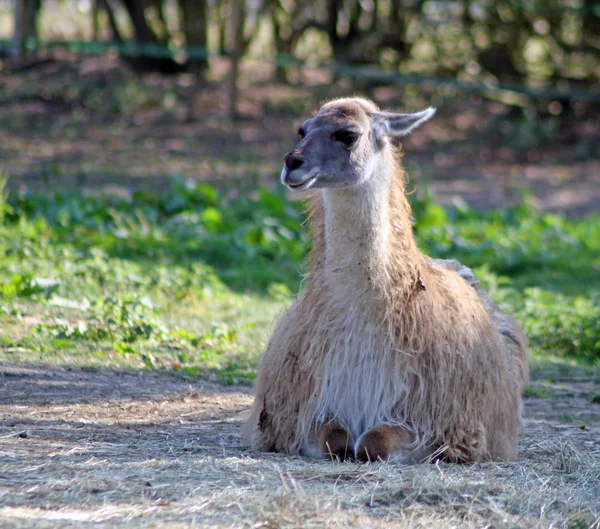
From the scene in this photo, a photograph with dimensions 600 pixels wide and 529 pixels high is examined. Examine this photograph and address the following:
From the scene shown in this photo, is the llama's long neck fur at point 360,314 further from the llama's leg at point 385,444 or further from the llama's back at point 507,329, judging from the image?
the llama's back at point 507,329

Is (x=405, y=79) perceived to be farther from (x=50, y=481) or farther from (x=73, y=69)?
(x=50, y=481)

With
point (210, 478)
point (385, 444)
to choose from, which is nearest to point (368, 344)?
point (385, 444)

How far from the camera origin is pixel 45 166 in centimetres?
1248

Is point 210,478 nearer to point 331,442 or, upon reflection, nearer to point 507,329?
point 331,442

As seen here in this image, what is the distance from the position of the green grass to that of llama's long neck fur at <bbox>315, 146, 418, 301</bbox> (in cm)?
192

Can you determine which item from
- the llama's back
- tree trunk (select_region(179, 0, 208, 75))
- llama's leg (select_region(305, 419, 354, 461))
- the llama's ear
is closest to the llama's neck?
the llama's ear

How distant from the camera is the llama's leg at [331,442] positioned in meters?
4.58

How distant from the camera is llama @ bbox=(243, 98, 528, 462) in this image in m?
4.60

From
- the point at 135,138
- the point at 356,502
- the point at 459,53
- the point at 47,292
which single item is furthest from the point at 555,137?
the point at 356,502

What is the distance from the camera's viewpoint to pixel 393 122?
16.3ft

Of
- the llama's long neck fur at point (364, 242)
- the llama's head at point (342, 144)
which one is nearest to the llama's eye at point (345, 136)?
the llama's head at point (342, 144)

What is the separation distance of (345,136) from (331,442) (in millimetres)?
1316

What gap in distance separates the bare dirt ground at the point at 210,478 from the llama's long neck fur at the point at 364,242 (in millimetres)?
779

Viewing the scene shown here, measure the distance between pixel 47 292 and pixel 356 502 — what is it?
3.89m
